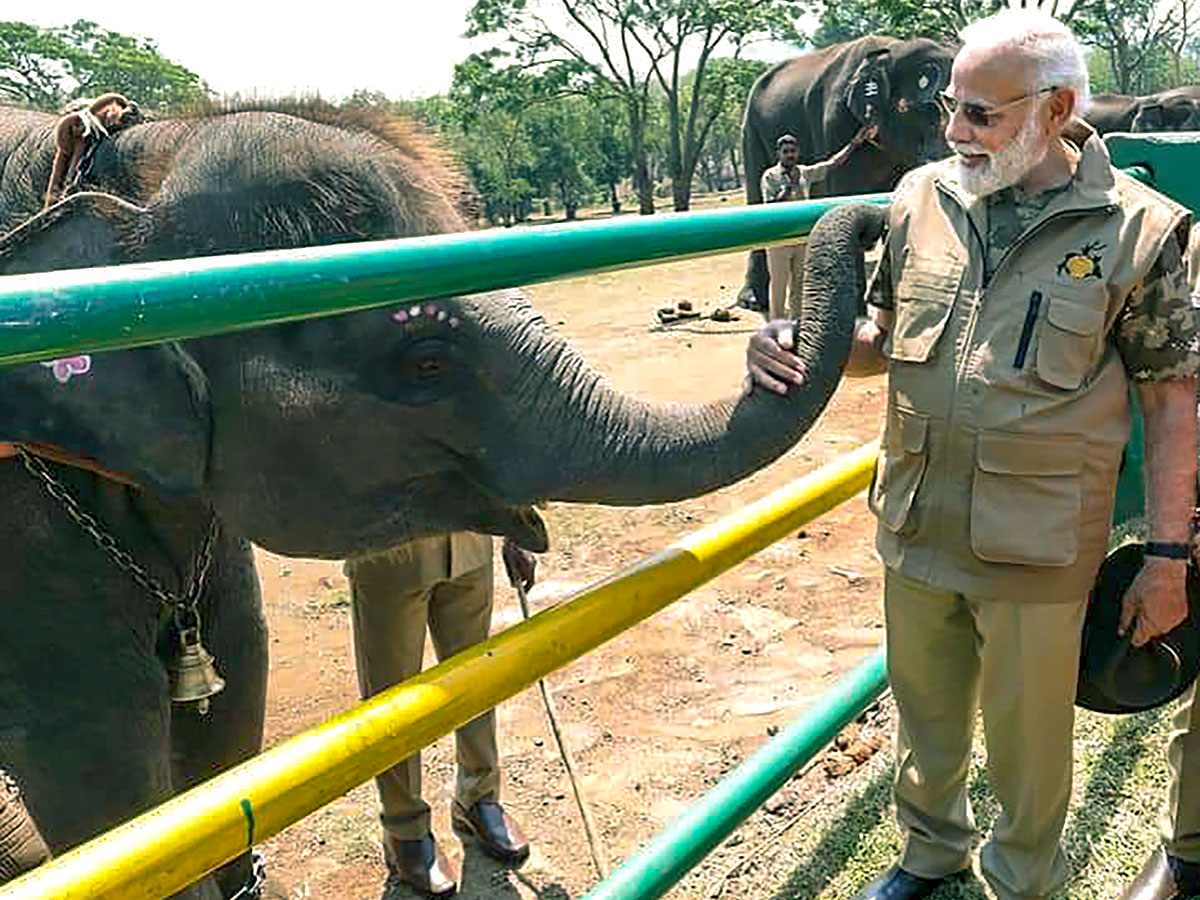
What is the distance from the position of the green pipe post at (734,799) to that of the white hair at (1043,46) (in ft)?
4.31

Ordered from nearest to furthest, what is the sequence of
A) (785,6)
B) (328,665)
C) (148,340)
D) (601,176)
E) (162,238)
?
(148,340) → (162,238) → (328,665) → (785,6) → (601,176)

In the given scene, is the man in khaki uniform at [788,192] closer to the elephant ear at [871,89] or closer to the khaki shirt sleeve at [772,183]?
the khaki shirt sleeve at [772,183]

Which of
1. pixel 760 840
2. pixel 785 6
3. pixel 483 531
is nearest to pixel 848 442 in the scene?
pixel 760 840

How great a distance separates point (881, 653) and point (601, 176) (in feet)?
179

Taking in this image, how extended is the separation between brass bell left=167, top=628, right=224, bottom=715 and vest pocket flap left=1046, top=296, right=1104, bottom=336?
1.51 meters

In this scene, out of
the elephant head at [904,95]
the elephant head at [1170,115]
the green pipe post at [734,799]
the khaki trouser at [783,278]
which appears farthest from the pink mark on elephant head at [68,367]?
the elephant head at [1170,115]

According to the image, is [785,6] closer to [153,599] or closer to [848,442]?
[848,442]

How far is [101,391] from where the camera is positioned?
1603 mm

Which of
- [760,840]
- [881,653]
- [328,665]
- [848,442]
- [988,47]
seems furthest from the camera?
[848,442]

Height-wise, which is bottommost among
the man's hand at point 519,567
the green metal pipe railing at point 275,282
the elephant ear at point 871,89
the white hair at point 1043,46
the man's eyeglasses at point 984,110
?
the man's hand at point 519,567

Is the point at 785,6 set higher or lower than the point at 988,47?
higher

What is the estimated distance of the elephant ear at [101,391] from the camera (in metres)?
1.59

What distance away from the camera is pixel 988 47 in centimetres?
180

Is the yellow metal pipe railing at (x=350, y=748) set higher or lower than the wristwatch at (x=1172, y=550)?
higher
